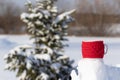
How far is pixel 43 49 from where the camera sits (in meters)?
4.70

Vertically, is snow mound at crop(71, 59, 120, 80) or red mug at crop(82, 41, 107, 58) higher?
red mug at crop(82, 41, 107, 58)

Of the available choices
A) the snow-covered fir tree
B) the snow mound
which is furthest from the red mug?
the snow-covered fir tree

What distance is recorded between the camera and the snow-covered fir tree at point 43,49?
4.52 meters

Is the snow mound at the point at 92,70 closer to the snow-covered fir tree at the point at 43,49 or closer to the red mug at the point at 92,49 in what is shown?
the red mug at the point at 92,49

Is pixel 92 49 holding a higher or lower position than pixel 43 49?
higher

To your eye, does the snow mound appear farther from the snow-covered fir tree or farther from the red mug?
the snow-covered fir tree

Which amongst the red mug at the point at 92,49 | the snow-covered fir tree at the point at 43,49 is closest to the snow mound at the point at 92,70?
the red mug at the point at 92,49

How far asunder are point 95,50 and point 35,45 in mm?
3572

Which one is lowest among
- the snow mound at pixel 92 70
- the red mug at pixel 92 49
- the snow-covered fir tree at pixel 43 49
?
the snow-covered fir tree at pixel 43 49

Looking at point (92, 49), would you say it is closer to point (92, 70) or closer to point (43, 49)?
point (92, 70)

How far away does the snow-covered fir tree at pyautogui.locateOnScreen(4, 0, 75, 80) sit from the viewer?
178 inches

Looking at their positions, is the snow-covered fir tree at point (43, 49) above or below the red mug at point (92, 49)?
below

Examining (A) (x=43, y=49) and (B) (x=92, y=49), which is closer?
(B) (x=92, y=49)

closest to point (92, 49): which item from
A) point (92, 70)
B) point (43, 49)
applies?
point (92, 70)
